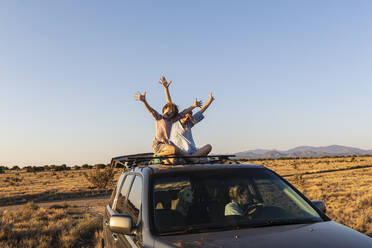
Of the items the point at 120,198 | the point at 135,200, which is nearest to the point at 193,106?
the point at 120,198

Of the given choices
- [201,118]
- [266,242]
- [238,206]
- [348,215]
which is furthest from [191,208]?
[348,215]

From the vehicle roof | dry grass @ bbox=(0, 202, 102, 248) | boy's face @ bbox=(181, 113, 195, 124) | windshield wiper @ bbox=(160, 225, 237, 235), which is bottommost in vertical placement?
dry grass @ bbox=(0, 202, 102, 248)

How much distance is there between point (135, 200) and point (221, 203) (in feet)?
2.84

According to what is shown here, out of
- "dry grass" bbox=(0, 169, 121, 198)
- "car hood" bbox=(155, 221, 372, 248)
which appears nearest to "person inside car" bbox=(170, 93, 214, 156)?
"car hood" bbox=(155, 221, 372, 248)

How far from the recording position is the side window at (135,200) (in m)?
3.21

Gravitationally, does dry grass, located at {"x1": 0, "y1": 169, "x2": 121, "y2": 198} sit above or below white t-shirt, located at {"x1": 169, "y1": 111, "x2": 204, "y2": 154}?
below

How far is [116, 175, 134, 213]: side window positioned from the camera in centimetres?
399

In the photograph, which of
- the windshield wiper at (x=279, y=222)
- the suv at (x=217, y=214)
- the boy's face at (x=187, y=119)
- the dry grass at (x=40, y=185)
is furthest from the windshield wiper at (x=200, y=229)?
the dry grass at (x=40, y=185)

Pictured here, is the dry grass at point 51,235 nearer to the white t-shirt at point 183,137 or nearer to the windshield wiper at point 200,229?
the white t-shirt at point 183,137

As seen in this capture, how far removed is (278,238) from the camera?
2379 millimetres

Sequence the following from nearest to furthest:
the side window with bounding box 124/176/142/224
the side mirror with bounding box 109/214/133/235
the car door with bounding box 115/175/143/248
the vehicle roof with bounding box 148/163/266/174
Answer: the side mirror with bounding box 109/214/133/235 → the car door with bounding box 115/175/143/248 → the side window with bounding box 124/176/142/224 → the vehicle roof with bounding box 148/163/266/174

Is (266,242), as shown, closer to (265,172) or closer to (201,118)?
(265,172)

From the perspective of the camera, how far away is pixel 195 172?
10.9 ft

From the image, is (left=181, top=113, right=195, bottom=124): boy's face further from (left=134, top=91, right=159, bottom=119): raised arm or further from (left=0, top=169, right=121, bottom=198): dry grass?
(left=0, top=169, right=121, bottom=198): dry grass
